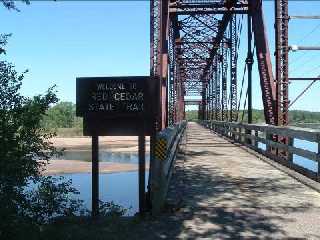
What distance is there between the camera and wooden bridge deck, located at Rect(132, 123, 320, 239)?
6.47 m

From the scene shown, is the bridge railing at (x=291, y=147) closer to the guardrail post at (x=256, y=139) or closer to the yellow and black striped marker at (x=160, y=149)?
the guardrail post at (x=256, y=139)

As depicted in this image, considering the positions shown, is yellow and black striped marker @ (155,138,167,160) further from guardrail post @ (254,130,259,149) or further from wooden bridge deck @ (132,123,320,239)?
guardrail post @ (254,130,259,149)

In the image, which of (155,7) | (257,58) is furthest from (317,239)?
(155,7)

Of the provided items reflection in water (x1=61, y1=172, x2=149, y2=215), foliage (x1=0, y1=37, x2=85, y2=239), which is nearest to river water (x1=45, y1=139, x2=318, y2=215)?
reflection in water (x1=61, y1=172, x2=149, y2=215)

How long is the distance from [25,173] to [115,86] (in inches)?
73.3

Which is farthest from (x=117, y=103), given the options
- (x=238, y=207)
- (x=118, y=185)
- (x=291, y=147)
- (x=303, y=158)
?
(x=118, y=185)

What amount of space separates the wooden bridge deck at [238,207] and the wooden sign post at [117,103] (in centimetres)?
105

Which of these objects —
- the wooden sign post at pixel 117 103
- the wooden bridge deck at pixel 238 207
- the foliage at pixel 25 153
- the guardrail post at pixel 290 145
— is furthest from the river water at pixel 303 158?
the foliage at pixel 25 153

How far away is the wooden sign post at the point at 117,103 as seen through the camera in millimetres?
7770

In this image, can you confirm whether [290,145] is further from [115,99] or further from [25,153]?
[25,153]

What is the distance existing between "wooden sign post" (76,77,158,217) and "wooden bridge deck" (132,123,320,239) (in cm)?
105

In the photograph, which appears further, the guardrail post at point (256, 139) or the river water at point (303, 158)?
the guardrail post at point (256, 139)

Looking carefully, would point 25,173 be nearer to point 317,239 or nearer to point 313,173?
point 317,239

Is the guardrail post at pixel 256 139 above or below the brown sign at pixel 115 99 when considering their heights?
below
